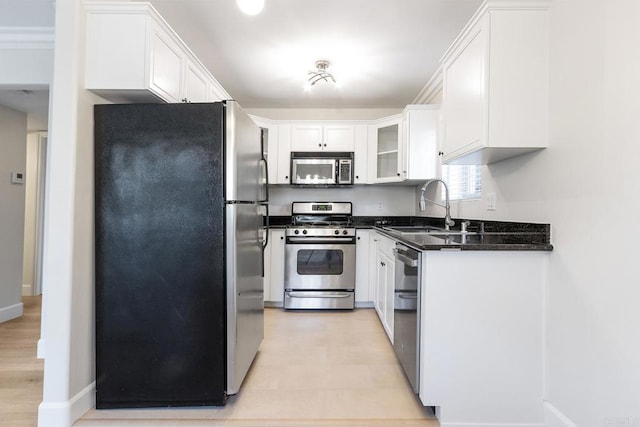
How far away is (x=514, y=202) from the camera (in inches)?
71.8

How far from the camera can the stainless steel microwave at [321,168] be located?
3.55 m

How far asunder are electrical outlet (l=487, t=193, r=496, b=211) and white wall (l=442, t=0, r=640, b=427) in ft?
1.34

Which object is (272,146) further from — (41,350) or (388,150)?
→ (41,350)

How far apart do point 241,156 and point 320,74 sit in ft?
5.28

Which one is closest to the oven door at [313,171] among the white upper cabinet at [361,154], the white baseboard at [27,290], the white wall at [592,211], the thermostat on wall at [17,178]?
the white upper cabinet at [361,154]

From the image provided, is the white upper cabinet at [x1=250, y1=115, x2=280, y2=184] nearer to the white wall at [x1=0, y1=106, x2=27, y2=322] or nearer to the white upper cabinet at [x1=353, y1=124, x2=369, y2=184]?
the white upper cabinet at [x1=353, y1=124, x2=369, y2=184]

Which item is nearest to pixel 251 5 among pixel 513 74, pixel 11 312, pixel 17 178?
pixel 513 74

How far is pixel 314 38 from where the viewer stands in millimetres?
2346

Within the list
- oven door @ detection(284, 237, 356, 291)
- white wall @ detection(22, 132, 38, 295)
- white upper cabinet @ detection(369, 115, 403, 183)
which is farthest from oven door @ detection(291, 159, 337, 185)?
white wall @ detection(22, 132, 38, 295)

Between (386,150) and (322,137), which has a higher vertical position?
(322,137)

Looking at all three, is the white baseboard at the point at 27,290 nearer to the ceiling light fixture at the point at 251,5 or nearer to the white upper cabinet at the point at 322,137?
the white upper cabinet at the point at 322,137

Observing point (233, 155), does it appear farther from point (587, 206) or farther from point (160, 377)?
point (587, 206)

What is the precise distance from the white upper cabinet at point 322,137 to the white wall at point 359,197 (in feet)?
1.94

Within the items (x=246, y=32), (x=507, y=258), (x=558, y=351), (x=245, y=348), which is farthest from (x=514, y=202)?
(x=246, y=32)
